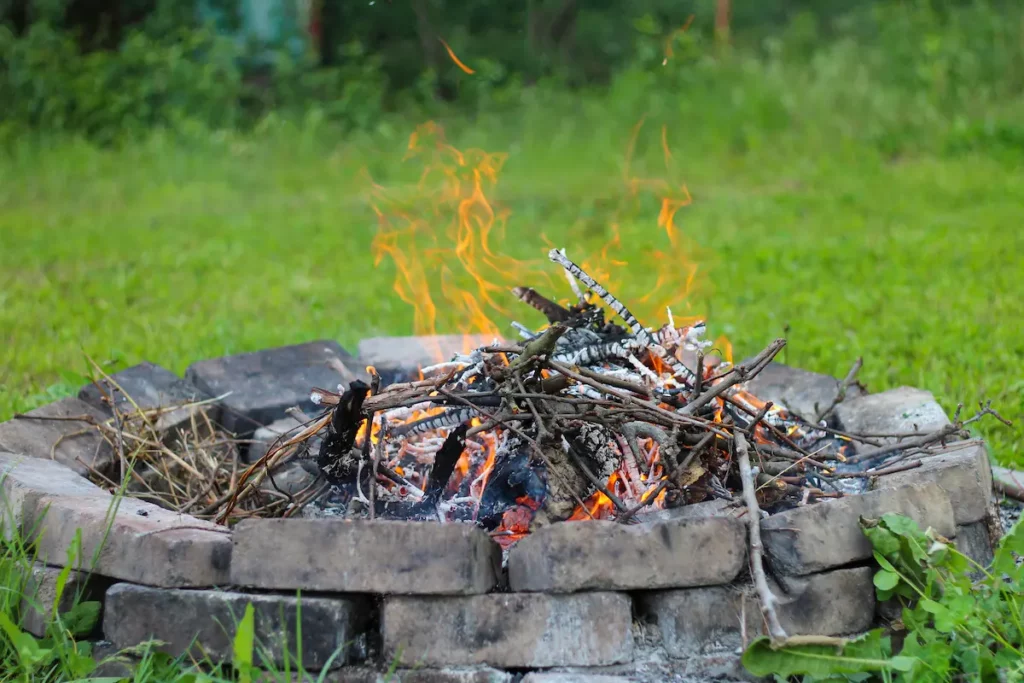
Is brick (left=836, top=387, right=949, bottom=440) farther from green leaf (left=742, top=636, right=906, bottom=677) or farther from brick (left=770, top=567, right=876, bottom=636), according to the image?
green leaf (left=742, top=636, right=906, bottom=677)

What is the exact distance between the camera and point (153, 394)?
10.8 ft

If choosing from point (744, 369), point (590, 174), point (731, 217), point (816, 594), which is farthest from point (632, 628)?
point (590, 174)

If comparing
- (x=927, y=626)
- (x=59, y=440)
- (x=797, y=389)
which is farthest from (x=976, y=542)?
(x=59, y=440)

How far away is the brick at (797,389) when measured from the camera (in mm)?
3361

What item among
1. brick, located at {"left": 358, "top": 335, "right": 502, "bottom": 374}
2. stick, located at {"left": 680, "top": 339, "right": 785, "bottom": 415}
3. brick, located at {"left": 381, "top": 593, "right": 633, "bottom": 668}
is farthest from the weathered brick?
brick, located at {"left": 358, "top": 335, "right": 502, "bottom": 374}

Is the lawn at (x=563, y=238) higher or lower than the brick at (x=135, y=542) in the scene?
lower

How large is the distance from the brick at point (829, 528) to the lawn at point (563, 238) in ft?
3.96

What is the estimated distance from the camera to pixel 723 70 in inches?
373

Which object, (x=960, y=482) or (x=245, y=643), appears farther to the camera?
(x=960, y=482)

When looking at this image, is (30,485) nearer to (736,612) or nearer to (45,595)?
(45,595)

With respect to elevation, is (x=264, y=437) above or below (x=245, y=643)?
below

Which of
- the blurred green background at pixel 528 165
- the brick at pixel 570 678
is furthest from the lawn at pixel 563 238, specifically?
the brick at pixel 570 678

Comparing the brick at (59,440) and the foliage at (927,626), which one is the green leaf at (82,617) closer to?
the brick at (59,440)

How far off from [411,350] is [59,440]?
49.6 inches
